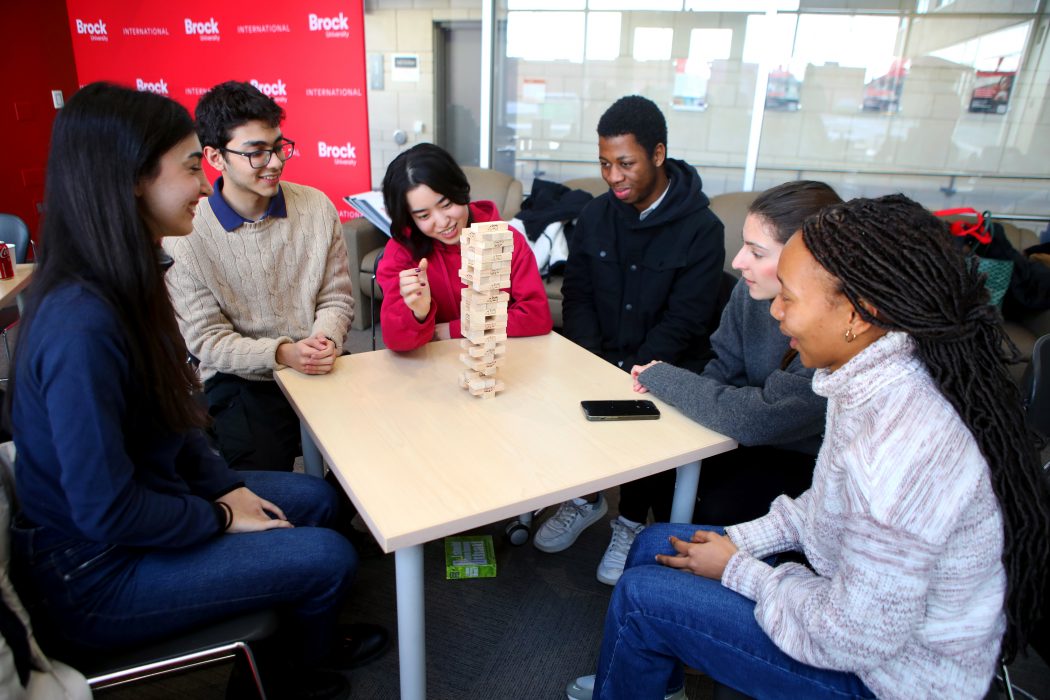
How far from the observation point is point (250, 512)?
4.60 ft

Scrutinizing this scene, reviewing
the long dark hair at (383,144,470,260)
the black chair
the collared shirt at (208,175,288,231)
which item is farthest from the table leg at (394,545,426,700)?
the black chair

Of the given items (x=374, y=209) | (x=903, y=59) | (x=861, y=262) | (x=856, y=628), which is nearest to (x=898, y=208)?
(x=861, y=262)

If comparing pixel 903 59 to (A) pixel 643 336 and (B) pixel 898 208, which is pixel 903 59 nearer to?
(A) pixel 643 336

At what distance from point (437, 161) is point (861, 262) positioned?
1228 millimetres

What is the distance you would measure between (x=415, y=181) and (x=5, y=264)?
1.93 metres

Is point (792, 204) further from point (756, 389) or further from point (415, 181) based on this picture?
point (415, 181)

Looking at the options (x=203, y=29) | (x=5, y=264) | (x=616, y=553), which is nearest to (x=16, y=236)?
(x=5, y=264)

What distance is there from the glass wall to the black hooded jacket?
2628 millimetres

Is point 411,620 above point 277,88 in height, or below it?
below

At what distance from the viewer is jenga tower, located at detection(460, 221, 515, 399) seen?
1452 mm

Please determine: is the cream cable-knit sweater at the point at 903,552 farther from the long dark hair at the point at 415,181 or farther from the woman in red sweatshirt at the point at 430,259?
the long dark hair at the point at 415,181

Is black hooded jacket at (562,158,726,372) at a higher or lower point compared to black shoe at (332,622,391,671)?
higher

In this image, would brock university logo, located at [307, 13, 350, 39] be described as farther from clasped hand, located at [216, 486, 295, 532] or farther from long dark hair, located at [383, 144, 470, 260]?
clasped hand, located at [216, 486, 295, 532]

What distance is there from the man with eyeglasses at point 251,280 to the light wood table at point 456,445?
23 centimetres
